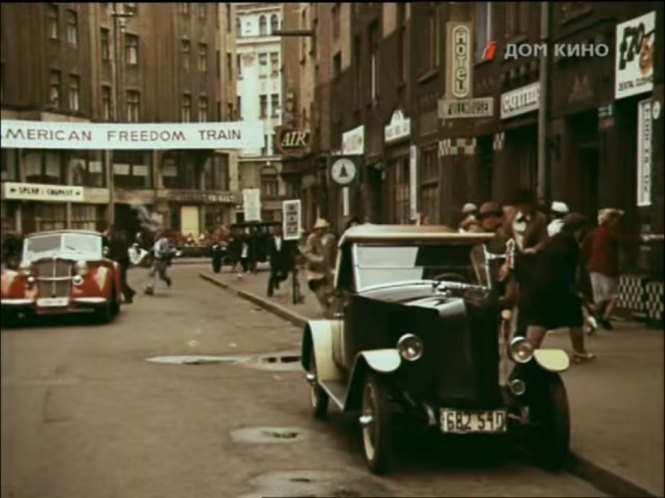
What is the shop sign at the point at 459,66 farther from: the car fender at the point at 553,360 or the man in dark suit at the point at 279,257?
the car fender at the point at 553,360

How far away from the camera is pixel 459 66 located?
1.54m

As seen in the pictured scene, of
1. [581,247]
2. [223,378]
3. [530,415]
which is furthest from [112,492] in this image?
[530,415]

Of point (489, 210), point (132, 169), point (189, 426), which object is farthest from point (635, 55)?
point (189, 426)

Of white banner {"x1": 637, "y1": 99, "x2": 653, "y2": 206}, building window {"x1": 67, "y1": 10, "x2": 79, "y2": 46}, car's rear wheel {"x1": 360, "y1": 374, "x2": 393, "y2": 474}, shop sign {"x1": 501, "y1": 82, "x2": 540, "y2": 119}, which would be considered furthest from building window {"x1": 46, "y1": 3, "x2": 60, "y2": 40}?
car's rear wheel {"x1": 360, "y1": 374, "x2": 393, "y2": 474}

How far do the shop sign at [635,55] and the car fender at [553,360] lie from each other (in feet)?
2.27

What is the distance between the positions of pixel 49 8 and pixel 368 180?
576mm

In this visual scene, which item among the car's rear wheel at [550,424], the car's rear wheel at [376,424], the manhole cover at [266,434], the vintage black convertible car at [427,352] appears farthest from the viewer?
the car's rear wheel at [376,424]

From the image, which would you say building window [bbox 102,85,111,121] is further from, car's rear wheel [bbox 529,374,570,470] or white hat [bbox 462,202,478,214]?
car's rear wheel [bbox 529,374,570,470]

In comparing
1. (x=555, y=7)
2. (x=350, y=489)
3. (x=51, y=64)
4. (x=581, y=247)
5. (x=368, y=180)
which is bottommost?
(x=350, y=489)

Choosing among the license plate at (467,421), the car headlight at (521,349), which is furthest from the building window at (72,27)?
the license plate at (467,421)

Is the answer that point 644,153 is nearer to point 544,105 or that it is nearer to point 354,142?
point 544,105

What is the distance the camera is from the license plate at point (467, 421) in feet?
8.41

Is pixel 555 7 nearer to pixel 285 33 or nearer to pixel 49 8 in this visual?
pixel 285 33

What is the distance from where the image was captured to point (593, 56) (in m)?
1.65
